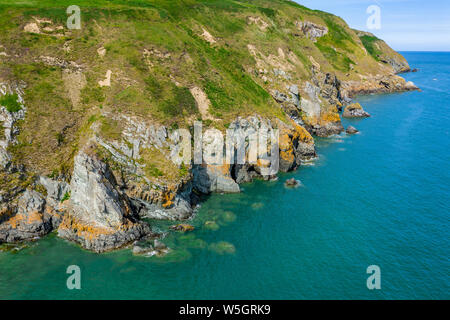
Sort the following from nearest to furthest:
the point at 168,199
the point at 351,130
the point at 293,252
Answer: the point at 293,252, the point at 168,199, the point at 351,130

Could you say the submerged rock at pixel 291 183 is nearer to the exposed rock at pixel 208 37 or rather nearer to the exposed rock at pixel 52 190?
the exposed rock at pixel 52 190

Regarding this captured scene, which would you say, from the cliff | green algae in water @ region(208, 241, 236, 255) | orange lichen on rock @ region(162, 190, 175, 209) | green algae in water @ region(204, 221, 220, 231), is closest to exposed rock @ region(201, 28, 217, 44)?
the cliff

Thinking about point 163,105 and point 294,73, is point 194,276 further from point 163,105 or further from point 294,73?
point 294,73

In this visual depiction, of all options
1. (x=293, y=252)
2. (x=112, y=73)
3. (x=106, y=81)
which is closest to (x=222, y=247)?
(x=293, y=252)

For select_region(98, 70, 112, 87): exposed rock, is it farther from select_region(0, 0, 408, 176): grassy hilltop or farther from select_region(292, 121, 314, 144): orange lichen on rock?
select_region(292, 121, 314, 144): orange lichen on rock

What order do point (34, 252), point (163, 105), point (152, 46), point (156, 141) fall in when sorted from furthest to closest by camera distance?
point (152, 46), point (163, 105), point (156, 141), point (34, 252)

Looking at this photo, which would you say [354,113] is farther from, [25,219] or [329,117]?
[25,219]

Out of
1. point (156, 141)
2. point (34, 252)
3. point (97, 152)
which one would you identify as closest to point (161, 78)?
point (156, 141)
